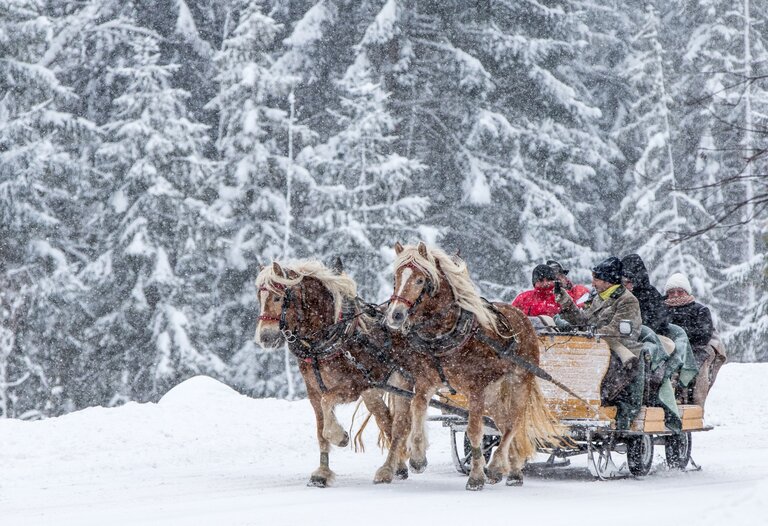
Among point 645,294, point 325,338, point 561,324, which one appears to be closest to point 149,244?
point 645,294

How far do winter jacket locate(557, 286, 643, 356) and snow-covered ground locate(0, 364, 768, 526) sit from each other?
132cm

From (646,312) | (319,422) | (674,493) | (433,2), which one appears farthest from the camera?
(433,2)

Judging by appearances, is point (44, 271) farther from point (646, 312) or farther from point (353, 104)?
point (646, 312)

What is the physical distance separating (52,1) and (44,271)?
9.27 meters

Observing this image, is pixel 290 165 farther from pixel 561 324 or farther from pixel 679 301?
pixel 561 324

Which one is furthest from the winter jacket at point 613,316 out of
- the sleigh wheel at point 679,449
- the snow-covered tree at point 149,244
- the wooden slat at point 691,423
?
the snow-covered tree at point 149,244

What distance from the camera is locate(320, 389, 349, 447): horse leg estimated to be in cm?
947

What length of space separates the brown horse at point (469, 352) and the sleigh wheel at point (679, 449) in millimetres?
2255

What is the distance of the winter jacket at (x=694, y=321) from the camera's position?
1234 centimetres

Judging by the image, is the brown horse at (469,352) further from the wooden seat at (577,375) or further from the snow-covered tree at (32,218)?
the snow-covered tree at (32,218)

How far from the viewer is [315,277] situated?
9844 millimetres

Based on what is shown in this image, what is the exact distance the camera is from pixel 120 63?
2909cm

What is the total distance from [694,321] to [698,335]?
18cm

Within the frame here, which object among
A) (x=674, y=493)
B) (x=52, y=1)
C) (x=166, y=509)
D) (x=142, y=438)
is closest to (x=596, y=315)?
(x=674, y=493)
